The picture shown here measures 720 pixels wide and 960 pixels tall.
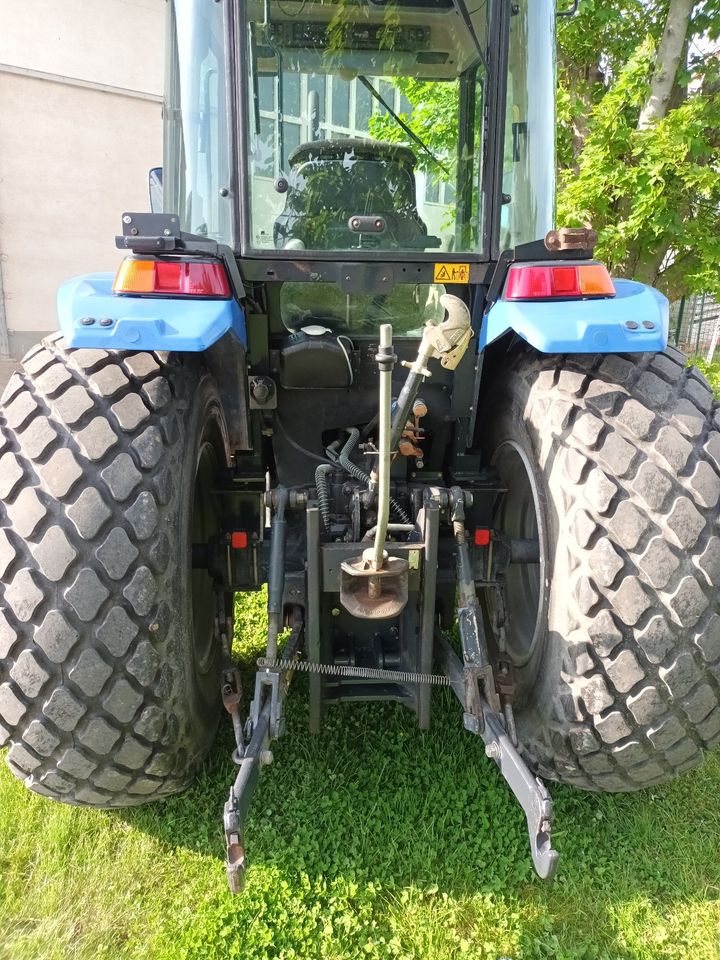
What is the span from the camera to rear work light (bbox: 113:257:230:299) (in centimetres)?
204

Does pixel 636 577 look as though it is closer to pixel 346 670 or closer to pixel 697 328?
pixel 346 670

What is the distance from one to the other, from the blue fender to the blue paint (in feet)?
2.75

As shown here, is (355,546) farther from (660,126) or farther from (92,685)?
(660,126)

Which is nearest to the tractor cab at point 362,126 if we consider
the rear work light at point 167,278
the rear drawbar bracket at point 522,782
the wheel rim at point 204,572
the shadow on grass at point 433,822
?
the rear work light at point 167,278

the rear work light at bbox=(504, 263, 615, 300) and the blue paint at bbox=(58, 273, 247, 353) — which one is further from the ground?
the rear work light at bbox=(504, 263, 615, 300)

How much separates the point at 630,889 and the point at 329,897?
36.9 inches

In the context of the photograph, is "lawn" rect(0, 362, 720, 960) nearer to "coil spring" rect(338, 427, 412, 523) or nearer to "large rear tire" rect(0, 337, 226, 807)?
"large rear tire" rect(0, 337, 226, 807)

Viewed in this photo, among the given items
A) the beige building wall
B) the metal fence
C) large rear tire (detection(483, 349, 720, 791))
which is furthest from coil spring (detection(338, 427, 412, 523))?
the metal fence

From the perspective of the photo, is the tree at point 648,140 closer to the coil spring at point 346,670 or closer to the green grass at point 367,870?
the green grass at point 367,870

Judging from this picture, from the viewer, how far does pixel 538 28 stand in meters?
2.29

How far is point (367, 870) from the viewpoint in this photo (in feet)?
7.25

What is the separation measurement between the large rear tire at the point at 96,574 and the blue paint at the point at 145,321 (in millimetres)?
128

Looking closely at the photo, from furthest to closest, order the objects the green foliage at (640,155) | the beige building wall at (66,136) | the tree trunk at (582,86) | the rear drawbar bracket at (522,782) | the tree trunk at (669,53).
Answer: the beige building wall at (66,136) → the tree trunk at (582,86) → the tree trunk at (669,53) → the green foliage at (640,155) → the rear drawbar bracket at (522,782)

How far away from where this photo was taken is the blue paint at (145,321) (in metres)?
1.89
